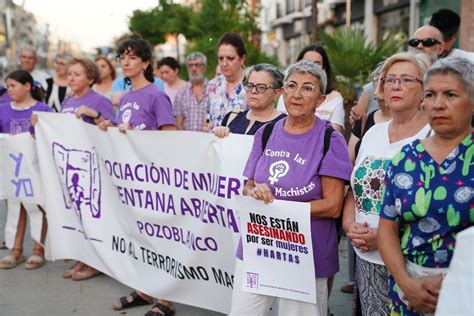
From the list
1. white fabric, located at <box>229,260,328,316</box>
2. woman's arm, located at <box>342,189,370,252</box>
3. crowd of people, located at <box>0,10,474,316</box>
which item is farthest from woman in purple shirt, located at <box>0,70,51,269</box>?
woman's arm, located at <box>342,189,370,252</box>

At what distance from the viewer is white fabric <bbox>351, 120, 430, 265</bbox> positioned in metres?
2.92

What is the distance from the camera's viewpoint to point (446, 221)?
2.34m

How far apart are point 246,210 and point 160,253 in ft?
5.18

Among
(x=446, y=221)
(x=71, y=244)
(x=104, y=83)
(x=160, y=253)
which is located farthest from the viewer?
(x=104, y=83)

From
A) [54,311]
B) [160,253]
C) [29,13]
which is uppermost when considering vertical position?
[29,13]

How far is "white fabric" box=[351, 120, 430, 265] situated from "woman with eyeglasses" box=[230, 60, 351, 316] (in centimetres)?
11

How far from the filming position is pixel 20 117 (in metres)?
6.02

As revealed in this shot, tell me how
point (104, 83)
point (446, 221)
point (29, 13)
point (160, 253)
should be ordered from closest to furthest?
point (446, 221) < point (160, 253) < point (104, 83) < point (29, 13)

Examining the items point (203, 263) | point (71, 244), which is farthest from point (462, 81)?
point (71, 244)

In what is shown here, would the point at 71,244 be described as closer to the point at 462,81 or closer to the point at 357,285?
the point at 357,285

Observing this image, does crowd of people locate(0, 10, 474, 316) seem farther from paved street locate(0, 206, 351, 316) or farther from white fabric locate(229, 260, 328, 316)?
paved street locate(0, 206, 351, 316)

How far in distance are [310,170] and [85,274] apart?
3.15 metres

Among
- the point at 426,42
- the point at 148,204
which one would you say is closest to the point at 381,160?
the point at 426,42

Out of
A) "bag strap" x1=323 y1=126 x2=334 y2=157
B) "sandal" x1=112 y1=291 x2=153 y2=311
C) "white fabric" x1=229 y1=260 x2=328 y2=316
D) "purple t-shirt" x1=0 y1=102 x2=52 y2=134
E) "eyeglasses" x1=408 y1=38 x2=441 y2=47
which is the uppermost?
"eyeglasses" x1=408 y1=38 x2=441 y2=47
